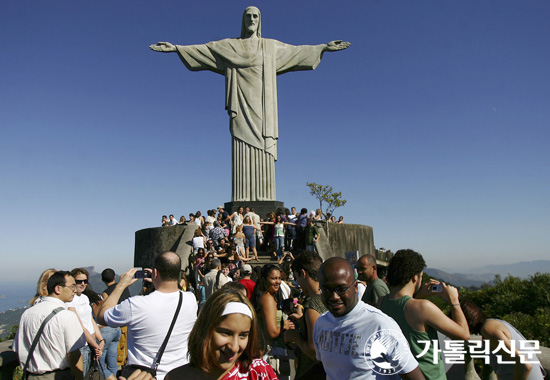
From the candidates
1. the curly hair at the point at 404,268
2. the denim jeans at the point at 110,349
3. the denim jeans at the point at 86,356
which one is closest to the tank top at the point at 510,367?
the curly hair at the point at 404,268

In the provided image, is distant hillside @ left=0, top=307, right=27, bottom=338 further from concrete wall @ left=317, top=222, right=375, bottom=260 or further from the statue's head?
the statue's head

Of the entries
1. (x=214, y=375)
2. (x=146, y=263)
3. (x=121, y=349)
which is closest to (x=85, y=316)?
(x=121, y=349)

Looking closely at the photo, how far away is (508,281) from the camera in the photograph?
29.8ft

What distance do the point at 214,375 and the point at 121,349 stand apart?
415 cm

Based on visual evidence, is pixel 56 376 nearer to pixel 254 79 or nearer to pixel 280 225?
pixel 280 225

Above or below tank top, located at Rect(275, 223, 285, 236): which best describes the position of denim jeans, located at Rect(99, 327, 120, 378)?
below

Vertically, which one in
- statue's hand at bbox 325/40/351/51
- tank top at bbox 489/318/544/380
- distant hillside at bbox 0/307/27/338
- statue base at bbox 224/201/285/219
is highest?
statue's hand at bbox 325/40/351/51

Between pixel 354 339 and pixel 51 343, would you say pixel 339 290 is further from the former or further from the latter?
pixel 51 343

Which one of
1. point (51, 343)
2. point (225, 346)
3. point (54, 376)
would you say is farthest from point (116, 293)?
point (225, 346)

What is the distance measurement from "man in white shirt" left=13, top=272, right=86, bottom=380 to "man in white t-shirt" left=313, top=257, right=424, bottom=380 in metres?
2.25

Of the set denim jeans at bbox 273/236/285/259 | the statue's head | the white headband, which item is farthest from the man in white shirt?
the statue's head

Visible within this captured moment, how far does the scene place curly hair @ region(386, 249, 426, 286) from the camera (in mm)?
3051

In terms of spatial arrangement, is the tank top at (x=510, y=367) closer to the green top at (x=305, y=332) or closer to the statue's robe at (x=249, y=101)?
the green top at (x=305, y=332)

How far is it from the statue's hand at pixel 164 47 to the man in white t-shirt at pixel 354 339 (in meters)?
13.3
